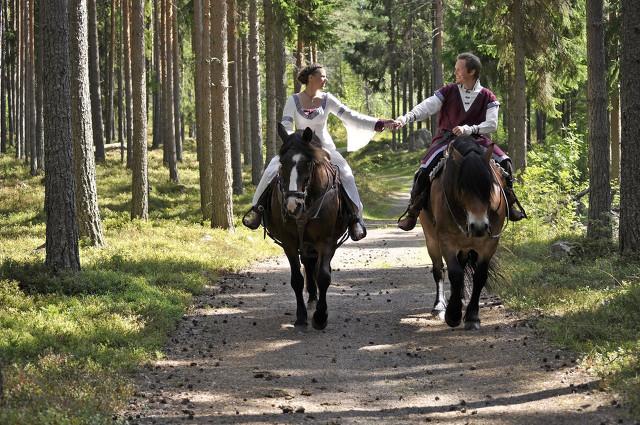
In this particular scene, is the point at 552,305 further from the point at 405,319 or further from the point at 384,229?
the point at 384,229

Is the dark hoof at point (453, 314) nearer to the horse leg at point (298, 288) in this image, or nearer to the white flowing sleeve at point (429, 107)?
the horse leg at point (298, 288)

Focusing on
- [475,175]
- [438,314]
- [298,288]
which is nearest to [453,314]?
[438,314]

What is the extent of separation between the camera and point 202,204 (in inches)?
940

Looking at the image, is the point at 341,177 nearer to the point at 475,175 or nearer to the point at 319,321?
the point at 319,321

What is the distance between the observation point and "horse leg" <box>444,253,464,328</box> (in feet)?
32.4

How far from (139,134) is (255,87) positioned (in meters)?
9.23

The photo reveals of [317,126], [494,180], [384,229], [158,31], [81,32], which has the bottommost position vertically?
[384,229]

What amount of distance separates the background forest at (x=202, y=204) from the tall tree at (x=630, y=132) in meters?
0.02

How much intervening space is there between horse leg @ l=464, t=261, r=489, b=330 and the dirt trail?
0.18 m

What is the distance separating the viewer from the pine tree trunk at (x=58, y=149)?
38.0 feet

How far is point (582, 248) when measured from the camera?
14719 millimetres

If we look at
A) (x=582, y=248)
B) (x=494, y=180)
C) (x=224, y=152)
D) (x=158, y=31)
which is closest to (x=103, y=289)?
(x=494, y=180)

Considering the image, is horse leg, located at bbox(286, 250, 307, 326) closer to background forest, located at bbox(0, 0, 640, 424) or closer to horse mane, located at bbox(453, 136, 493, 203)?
background forest, located at bbox(0, 0, 640, 424)

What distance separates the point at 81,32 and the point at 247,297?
6254 millimetres
